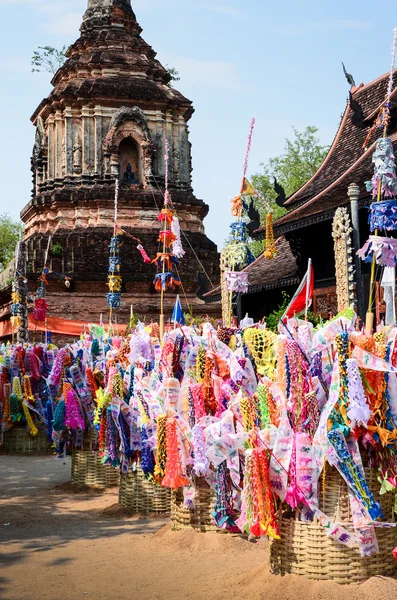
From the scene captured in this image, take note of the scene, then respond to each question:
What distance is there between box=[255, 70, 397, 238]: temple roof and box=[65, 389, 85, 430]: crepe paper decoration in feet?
16.2

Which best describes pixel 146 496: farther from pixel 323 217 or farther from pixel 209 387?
pixel 323 217

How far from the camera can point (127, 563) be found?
21.8ft

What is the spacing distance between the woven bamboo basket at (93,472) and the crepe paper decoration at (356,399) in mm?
5045

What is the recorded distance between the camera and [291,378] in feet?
18.1

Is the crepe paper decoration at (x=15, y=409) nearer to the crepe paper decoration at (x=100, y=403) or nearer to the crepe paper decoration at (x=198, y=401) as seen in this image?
the crepe paper decoration at (x=100, y=403)

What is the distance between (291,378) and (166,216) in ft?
27.4

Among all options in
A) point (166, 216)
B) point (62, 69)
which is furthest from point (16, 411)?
point (62, 69)

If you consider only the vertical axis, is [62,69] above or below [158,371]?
above

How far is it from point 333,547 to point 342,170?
35.4 feet

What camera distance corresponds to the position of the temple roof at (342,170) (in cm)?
1347

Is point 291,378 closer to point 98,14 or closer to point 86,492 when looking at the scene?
point 86,492

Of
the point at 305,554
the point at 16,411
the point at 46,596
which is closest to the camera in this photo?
the point at 305,554

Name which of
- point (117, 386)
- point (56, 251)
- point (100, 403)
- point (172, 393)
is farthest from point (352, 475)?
point (56, 251)

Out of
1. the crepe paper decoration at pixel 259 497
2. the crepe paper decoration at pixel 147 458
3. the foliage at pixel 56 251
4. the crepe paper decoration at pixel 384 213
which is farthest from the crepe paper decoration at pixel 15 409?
the foliage at pixel 56 251
